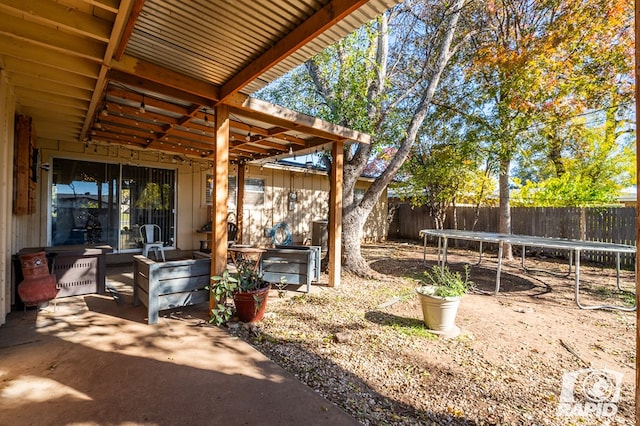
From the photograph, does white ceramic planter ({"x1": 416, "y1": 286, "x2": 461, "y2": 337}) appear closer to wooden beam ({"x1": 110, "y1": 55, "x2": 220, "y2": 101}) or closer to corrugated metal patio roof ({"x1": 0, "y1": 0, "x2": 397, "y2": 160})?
corrugated metal patio roof ({"x1": 0, "y1": 0, "x2": 397, "y2": 160})

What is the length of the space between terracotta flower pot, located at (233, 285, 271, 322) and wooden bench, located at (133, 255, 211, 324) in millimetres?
518

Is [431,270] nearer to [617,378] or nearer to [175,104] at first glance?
[617,378]

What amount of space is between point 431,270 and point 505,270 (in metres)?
1.90

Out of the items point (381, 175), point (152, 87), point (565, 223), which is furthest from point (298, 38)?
point (565, 223)

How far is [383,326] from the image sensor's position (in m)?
3.59

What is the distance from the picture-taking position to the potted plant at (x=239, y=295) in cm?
341

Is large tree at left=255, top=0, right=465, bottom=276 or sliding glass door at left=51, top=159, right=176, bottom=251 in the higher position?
large tree at left=255, top=0, right=465, bottom=276

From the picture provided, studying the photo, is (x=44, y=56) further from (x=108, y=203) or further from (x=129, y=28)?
(x=108, y=203)

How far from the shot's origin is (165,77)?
310 cm

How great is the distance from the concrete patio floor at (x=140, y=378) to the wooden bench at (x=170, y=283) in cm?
24

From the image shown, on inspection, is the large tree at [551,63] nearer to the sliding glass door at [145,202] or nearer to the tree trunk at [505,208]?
the tree trunk at [505,208]

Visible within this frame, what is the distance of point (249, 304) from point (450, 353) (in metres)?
2.22

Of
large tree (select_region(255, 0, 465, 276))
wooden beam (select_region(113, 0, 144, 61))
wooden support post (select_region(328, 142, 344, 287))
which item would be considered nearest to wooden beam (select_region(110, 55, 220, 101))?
wooden beam (select_region(113, 0, 144, 61))

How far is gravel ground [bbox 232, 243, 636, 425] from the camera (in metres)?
2.13
